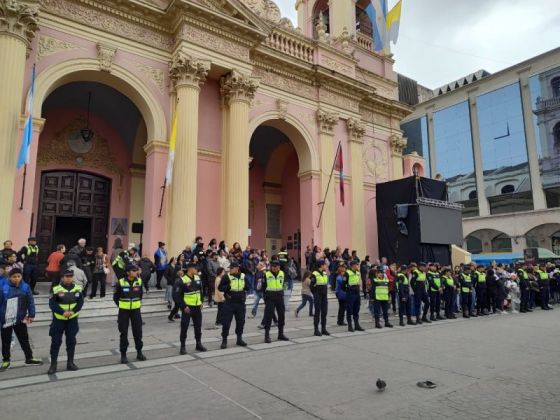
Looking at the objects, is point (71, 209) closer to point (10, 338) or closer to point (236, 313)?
point (10, 338)

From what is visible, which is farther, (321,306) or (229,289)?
(321,306)

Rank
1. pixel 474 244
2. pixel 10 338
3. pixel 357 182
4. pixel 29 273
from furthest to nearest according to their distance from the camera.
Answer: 1. pixel 474 244
2. pixel 357 182
3. pixel 29 273
4. pixel 10 338

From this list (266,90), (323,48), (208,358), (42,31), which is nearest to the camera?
(208,358)

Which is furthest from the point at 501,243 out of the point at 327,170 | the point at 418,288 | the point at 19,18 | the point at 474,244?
the point at 19,18

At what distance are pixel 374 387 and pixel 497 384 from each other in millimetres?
1638

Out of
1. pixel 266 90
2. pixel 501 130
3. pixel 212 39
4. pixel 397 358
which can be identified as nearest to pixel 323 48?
pixel 266 90

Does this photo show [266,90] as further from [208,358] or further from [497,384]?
[497,384]

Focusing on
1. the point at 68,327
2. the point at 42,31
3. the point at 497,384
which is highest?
the point at 42,31

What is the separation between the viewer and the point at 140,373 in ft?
18.5

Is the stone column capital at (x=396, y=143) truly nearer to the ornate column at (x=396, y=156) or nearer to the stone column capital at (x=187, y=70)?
the ornate column at (x=396, y=156)

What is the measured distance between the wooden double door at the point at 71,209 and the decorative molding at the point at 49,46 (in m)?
4.92

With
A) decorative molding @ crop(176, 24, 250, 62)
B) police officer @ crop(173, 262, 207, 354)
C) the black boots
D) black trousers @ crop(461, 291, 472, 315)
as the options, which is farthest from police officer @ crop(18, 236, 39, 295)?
black trousers @ crop(461, 291, 472, 315)

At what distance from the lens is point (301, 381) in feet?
17.2

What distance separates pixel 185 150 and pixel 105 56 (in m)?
4.08
